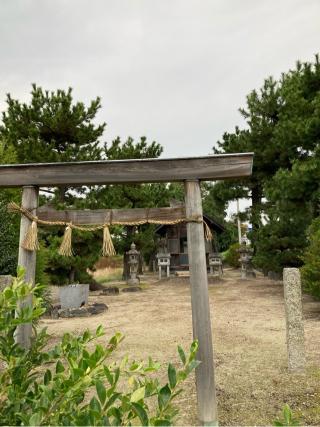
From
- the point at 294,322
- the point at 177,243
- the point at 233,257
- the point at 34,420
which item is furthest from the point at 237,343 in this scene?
the point at 233,257

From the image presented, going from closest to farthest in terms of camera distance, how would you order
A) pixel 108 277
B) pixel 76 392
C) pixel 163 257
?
pixel 76 392
pixel 163 257
pixel 108 277

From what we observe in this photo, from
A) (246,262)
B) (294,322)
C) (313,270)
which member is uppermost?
(246,262)

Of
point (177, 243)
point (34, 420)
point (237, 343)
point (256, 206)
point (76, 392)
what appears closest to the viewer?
point (34, 420)

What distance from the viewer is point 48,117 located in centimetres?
1218

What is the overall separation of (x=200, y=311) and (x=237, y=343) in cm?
299

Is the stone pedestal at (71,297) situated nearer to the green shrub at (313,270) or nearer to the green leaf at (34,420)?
the green shrub at (313,270)

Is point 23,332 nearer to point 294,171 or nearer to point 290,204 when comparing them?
point 294,171

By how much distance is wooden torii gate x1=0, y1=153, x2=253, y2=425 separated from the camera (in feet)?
11.6

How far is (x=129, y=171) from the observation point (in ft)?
12.5

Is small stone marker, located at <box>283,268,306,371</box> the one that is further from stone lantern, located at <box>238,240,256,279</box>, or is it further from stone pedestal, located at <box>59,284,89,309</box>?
stone lantern, located at <box>238,240,256,279</box>

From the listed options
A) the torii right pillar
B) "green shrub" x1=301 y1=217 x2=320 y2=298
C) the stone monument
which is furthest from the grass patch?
the torii right pillar

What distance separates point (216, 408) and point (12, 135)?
11.7 metres

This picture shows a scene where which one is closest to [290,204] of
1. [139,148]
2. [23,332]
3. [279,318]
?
[279,318]

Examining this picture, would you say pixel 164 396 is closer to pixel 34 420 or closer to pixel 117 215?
pixel 34 420
